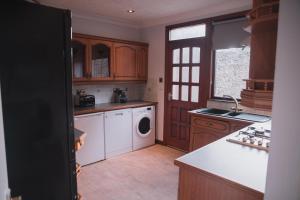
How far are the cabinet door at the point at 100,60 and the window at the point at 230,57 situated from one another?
1788 millimetres

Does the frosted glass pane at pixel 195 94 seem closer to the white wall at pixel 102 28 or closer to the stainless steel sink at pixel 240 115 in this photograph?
the stainless steel sink at pixel 240 115

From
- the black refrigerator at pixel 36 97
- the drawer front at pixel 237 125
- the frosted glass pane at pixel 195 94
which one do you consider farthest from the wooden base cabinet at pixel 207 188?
the frosted glass pane at pixel 195 94

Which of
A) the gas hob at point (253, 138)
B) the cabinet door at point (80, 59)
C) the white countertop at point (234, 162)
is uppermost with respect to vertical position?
the cabinet door at point (80, 59)

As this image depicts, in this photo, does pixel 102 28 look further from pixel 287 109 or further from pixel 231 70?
pixel 287 109

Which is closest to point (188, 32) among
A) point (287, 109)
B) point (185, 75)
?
point (185, 75)

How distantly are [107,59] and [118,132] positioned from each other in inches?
50.9

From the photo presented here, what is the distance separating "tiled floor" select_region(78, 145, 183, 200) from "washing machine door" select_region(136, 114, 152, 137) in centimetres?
43

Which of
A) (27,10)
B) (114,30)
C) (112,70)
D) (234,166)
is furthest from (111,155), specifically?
(27,10)

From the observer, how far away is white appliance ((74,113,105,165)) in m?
3.05

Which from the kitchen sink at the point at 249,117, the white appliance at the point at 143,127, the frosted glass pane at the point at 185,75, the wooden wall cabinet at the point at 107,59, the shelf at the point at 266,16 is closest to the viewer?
the shelf at the point at 266,16

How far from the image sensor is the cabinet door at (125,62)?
3691 mm

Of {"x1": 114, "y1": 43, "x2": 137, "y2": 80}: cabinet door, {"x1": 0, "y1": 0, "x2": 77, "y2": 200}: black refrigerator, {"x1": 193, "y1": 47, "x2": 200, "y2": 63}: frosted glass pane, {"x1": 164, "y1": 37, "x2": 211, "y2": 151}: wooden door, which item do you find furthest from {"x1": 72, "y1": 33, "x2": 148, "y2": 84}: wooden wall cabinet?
{"x1": 0, "y1": 0, "x2": 77, "y2": 200}: black refrigerator

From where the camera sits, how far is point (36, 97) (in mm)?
1087

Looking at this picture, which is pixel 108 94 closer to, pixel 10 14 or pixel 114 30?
pixel 114 30
